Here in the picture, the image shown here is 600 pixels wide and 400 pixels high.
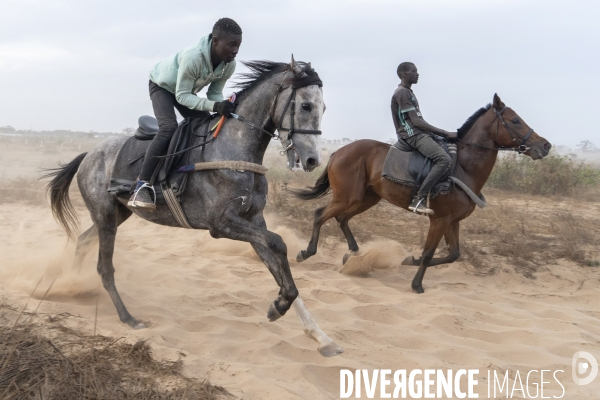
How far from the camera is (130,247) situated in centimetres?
812

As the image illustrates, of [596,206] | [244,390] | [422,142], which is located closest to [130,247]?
[422,142]

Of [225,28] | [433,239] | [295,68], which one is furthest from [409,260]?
[225,28]

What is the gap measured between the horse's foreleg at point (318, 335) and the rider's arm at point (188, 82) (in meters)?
1.85

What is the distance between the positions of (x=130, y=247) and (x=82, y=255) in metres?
2.08

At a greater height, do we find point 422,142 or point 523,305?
point 422,142

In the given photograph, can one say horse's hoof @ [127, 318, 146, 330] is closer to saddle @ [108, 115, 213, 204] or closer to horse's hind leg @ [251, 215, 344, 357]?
saddle @ [108, 115, 213, 204]

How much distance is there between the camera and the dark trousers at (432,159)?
6.78 m

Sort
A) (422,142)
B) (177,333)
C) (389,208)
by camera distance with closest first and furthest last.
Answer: (177,333)
(422,142)
(389,208)

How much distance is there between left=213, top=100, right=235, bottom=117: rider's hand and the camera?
14.9 ft

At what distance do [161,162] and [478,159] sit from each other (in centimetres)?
429

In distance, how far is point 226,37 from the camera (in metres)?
4.46

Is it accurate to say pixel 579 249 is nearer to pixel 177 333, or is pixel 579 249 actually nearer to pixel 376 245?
pixel 376 245

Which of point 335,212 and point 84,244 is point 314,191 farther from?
point 84,244

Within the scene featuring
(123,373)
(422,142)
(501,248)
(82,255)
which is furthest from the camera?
(501,248)
